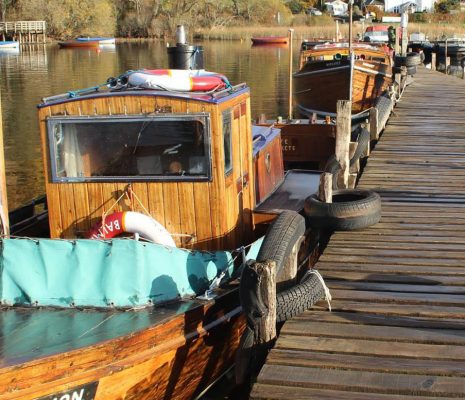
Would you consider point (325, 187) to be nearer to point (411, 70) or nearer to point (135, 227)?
point (135, 227)

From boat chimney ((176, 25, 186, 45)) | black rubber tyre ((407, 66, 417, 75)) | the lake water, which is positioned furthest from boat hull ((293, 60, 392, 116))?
boat chimney ((176, 25, 186, 45))

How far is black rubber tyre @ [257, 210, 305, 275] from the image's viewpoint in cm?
686

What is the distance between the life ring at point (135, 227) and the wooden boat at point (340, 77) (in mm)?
15985

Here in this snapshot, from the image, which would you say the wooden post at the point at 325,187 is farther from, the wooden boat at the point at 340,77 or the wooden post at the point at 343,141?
the wooden boat at the point at 340,77

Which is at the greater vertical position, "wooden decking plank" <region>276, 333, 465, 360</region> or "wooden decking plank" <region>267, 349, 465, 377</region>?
"wooden decking plank" <region>276, 333, 465, 360</region>

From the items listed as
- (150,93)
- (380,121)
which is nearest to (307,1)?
(380,121)

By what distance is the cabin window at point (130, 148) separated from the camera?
24.2 feet

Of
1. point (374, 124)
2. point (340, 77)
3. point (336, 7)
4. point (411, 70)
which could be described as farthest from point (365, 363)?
point (336, 7)

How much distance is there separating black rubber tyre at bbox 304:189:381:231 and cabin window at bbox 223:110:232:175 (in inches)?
52.8

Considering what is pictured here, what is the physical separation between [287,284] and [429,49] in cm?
4936

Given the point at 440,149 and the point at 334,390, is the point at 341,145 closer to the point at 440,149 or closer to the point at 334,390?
the point at 440,149

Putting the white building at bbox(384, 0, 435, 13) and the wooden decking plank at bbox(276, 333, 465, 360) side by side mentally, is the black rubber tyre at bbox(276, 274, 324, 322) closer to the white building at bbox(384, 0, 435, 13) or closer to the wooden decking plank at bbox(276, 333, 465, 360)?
the wooden decking plank at bbox(276, 333, 465, 360)

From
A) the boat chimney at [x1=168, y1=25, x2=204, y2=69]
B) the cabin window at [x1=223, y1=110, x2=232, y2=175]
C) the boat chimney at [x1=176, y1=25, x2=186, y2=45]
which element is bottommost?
the cabin window at [x1=223, y1=110, x2=232, y2=175]

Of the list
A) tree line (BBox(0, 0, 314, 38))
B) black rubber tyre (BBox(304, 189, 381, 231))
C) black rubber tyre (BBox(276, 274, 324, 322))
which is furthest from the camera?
tree line (BBox(0, 0, 314, 38))
